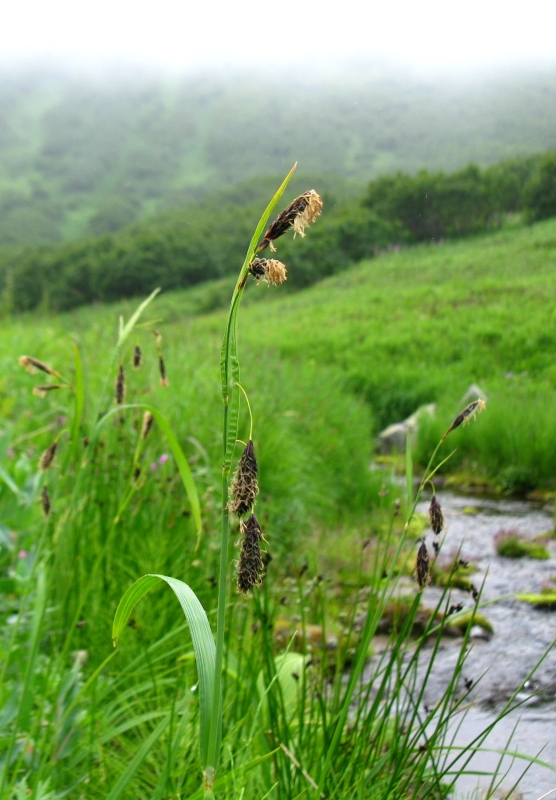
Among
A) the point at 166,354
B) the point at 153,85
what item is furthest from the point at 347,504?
the point at 153,85

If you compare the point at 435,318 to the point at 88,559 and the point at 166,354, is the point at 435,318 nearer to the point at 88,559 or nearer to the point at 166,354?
the point at 88,559

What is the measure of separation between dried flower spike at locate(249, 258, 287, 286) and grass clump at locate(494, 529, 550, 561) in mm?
2614

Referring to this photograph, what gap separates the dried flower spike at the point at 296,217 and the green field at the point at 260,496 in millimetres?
577

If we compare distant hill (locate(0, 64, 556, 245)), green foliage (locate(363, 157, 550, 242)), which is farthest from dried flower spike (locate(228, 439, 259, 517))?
green foliage (locate(363, 157, 550, 242))

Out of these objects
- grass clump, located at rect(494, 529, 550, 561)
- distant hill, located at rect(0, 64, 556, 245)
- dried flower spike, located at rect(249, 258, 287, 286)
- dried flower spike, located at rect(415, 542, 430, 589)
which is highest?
distant hill, located at rect(0, 64, 556, 245)

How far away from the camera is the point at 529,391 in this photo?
2.72 meters

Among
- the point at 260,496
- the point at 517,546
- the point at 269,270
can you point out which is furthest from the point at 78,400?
the point at 260,496

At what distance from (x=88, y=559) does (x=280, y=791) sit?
1081 millimetres

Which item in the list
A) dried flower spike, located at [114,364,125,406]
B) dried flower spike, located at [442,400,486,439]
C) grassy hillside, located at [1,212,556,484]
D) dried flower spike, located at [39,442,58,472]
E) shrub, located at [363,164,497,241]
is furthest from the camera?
shrub, located at [363,164,497,241]

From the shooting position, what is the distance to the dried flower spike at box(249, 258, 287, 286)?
0.51m

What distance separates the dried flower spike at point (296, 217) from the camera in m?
0.52

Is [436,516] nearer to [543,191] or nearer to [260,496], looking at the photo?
[543,191]

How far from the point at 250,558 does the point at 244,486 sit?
7 centimetres

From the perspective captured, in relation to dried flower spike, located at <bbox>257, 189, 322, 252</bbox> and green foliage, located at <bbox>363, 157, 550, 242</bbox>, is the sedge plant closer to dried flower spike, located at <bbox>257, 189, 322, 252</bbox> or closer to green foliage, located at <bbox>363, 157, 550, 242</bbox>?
dried flower spike, located at <bbox>257, 189, 322, 252</bbox>
